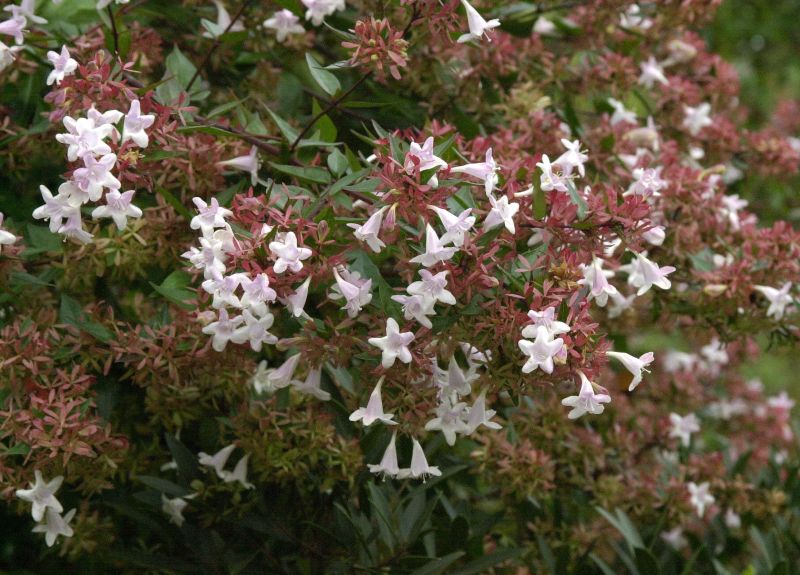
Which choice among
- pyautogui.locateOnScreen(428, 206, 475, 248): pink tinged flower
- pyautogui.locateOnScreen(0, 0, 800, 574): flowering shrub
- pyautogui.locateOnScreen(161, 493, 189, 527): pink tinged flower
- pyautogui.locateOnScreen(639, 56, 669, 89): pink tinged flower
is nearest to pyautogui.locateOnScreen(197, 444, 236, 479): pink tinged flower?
pyautogui.locateOnScreen(0, 0, 800, 574): flowering shrub

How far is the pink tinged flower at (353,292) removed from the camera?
141 cm

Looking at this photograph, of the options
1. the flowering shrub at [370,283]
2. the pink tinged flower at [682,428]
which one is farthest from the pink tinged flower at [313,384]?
the pink tinged flower at [682,428]

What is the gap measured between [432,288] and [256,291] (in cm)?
26

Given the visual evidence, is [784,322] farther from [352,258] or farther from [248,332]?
[248,332]

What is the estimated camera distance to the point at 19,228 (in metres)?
1.87

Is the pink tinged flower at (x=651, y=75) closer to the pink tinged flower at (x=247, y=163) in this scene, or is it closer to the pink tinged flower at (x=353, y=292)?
the pink tinged flower at (x=247, y=163)

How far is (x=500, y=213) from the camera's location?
1438 mm

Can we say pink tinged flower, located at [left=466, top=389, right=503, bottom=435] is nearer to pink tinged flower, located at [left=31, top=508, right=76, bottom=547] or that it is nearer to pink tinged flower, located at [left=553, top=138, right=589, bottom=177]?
pink tinged flower, located at [left=553, top=138, right=589, bottom=177]

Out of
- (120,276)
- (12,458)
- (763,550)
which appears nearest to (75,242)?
(120,276)

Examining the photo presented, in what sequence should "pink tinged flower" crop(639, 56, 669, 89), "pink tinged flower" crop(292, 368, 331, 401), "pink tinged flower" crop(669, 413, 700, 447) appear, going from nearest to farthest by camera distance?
1. "pink tinged flower" crop(292, 368, 331, 401)
2. "pink tinged flower" crop(639, 56, 669, 89)
3. "pink tinged flower" crop(669, 413, 700, 447)

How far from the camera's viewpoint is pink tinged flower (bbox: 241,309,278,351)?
1.42m

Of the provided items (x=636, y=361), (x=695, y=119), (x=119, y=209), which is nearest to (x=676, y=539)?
(x=695, y=119)

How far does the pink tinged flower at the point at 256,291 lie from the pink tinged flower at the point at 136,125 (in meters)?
0.32

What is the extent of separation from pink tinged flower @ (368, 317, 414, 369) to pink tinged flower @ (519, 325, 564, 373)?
18 cm
